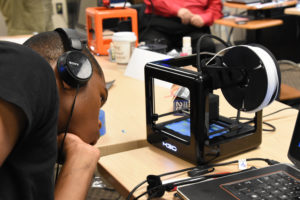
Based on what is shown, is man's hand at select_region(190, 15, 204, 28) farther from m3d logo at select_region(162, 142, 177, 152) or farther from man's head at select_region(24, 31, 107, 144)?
man's head at select_region(24, 31, 107, 144)

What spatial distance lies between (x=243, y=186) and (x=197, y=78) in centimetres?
25

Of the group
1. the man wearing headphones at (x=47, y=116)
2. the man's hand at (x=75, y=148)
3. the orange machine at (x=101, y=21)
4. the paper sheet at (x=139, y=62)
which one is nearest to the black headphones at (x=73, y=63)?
the man wearing headphones at (x=47, y=116)

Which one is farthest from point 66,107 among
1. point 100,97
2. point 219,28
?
point 219,28

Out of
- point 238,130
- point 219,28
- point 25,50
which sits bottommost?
point 219,28

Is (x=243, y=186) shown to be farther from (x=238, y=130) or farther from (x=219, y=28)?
(x=219, y=28)

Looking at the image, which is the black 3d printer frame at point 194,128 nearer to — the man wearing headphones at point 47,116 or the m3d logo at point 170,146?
the m3d logo at point 170,146

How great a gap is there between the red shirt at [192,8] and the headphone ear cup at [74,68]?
2609 millimetres

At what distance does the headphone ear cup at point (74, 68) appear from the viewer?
783 millimetres

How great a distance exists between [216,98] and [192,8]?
8.50ft

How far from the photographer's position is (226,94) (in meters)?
1.02

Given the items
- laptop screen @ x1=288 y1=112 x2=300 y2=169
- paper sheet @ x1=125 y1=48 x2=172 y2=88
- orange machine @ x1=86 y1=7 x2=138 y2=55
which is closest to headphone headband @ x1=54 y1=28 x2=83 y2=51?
laptop screen @ x1=288 y1=112 x2=300 y2=169

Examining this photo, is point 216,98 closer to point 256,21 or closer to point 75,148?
point 75,148

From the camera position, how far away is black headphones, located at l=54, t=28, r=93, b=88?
0.79 metres

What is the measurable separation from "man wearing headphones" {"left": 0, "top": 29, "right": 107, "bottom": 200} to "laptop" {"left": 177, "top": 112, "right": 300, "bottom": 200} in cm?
23
